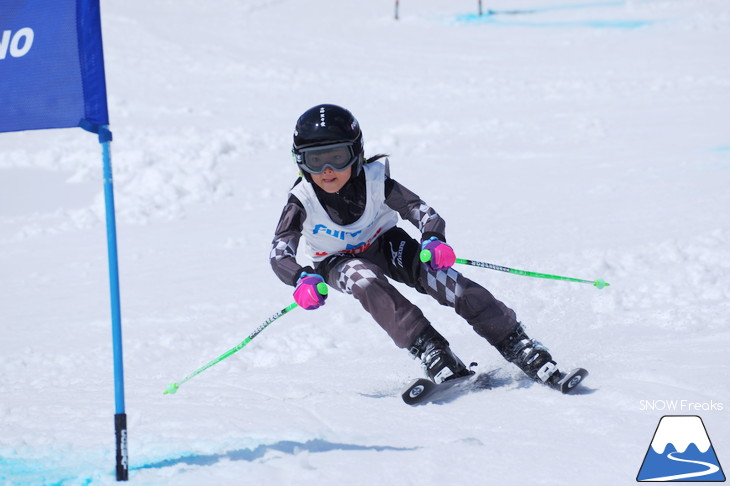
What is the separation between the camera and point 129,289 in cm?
707

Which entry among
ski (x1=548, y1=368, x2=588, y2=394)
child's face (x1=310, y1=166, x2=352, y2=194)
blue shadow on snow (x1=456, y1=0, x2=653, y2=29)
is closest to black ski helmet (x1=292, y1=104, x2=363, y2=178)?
child's face (x1=310, y1=166, x2=352, y2=194)

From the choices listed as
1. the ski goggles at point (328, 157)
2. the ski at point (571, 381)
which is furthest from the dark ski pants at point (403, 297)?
the ski goggles at point (328, 157)

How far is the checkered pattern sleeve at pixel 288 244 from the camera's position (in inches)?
163

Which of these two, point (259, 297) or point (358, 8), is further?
point (358, 8)

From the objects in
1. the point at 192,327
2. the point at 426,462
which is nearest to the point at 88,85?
the point at 426,462

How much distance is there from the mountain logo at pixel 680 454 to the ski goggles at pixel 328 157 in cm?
203

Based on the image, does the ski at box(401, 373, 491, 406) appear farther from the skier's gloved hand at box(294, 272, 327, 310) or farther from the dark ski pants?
the skier's gloved hand at box(294, 272, 327, 310)

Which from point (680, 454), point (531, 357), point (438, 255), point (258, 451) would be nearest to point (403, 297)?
point (438, 255)

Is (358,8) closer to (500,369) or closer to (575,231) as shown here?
(575,231)

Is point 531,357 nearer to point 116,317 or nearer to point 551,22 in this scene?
point 116,317

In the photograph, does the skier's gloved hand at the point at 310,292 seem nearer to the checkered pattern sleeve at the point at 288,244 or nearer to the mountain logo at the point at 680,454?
the checkered pattern sleeve at the point at 288,244

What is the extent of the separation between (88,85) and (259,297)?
382 centimetres

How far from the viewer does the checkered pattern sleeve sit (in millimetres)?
4137

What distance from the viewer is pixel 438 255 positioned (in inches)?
160
